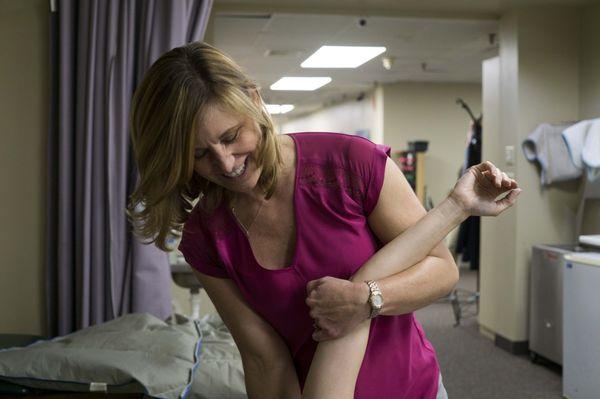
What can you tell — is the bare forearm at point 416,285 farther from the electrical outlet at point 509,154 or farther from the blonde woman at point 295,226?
the electrical outlet at point 509,154

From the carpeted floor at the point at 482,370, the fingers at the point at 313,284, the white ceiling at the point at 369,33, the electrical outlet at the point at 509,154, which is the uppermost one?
the white ceiling at the point at 369,33

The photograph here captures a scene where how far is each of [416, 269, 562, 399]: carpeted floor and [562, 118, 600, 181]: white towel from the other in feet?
4.03

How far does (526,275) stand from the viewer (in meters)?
4.46

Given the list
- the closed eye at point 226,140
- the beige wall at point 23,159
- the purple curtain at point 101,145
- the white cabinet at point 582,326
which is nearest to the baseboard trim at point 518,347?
the white cabinet at point 582,326

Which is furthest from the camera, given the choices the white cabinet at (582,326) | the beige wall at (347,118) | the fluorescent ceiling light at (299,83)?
the beige wall at (347,118)

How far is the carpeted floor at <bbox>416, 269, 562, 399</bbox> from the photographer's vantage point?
3.69 meters

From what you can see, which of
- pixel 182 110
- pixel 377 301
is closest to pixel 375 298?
pixel 377 301

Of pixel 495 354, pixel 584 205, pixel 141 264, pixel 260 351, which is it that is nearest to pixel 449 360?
pixel 495 354

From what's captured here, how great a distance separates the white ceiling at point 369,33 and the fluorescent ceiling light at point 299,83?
0.39 meters

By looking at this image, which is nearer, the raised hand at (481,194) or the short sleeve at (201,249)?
the raised hand at (481,194)

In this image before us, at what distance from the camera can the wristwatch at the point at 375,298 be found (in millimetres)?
991

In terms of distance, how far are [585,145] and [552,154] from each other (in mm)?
346

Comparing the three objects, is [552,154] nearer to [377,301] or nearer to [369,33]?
[369,33]

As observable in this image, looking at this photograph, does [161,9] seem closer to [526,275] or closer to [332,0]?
[332,0]
